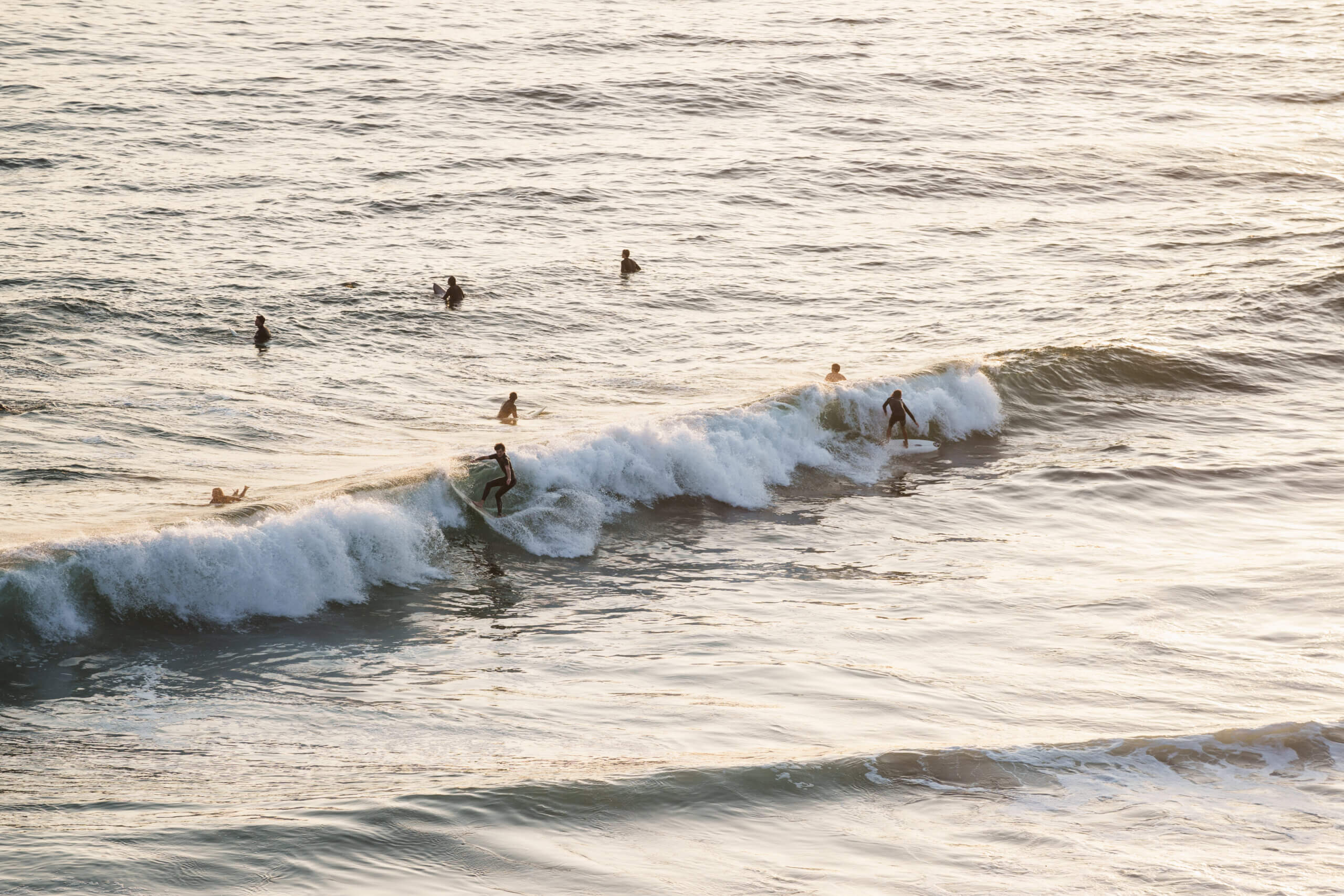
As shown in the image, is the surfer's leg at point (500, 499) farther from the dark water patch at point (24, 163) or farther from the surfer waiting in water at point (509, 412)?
the dark water patch at point (24, 163)

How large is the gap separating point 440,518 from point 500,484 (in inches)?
35.9

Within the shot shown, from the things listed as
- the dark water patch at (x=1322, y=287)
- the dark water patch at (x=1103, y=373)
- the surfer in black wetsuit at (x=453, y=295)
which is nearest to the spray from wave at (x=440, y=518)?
the dark water patch at (x=1103, y=373)

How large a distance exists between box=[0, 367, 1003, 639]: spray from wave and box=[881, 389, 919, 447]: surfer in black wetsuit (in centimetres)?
25

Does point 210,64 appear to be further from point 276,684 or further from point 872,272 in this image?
point 276,684

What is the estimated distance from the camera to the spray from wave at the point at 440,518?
13.2m

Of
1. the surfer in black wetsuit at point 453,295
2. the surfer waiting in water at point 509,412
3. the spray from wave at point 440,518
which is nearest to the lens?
the spray from wave at point 440,518

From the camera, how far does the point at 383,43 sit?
49.8m

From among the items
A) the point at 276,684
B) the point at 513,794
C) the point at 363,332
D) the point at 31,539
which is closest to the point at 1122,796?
the point at 513,794

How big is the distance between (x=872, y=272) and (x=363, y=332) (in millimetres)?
11859

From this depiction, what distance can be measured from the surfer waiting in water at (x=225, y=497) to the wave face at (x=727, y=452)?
3090mm

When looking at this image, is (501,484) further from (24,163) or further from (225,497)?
(24,163)

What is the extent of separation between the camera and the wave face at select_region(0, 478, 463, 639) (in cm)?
1280

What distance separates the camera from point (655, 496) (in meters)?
18.2

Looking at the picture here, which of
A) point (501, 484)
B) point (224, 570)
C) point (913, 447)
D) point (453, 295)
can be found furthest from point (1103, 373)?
point (224, 570)
